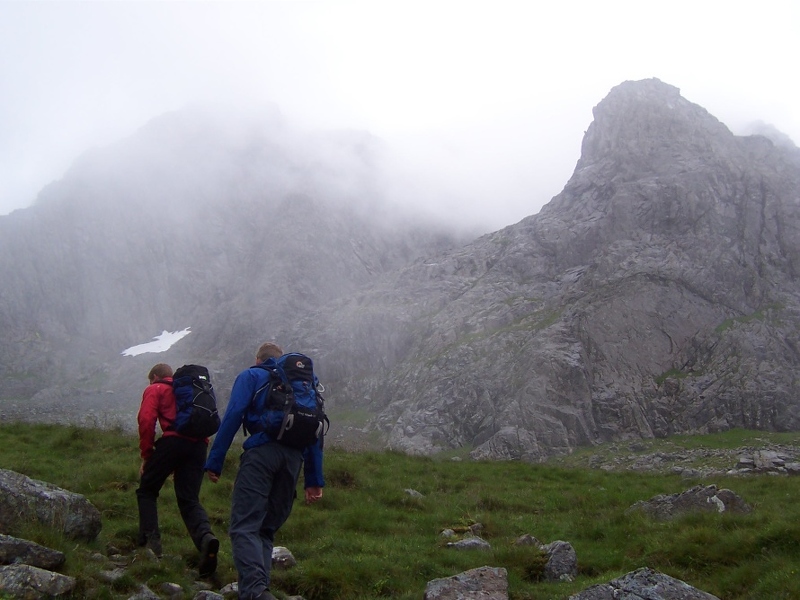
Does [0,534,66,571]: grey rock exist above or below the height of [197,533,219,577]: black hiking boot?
above

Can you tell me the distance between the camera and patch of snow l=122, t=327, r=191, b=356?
12275 centimetres

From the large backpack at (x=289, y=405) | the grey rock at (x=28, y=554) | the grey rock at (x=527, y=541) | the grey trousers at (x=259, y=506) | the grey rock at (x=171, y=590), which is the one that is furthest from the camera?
the grey rock at (x=527, y=541)

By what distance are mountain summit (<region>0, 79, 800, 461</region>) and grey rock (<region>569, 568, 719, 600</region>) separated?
5292 centimetres

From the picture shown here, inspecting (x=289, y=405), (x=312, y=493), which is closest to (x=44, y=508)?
(x=312, y=493)

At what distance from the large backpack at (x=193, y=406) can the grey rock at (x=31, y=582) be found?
273 centimetres

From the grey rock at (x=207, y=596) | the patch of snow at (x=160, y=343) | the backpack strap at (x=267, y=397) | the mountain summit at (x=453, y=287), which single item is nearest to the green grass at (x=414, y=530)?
the grey rock at (x=207, y=596)

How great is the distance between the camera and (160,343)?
126m

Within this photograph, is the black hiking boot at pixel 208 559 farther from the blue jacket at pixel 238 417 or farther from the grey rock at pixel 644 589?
the grey rock at pixel 644 589

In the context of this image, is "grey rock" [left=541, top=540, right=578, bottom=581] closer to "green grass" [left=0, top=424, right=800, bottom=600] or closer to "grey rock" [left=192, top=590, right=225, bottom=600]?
"green grass" [left=0, top=424, right=800, bottom=600]

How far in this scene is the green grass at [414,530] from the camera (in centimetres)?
815

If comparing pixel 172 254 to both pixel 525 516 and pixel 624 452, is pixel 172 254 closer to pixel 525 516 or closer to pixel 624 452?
pixel 624 452

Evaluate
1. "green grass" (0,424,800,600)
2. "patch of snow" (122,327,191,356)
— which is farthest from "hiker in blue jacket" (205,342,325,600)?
"patch of snow" (122,327,191,356)

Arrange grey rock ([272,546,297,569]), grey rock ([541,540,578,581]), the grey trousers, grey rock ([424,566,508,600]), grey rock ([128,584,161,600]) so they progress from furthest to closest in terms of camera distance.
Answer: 1. grey rock ([541,540,578,581])
2. grey rock ([272,546,297,569])
3. grey rock ([424,566,508,600])
4. grey rock ([128,584,161,600])
5. the grey trousers

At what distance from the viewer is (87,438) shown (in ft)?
55.5
